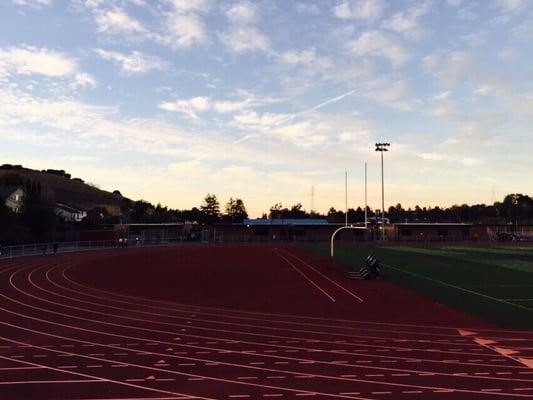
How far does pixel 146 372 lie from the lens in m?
10.3

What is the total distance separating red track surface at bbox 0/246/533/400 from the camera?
9305mm

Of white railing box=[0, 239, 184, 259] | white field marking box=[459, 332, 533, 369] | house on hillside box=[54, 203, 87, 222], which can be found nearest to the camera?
white field marking box=[459, 332, 533, 369]

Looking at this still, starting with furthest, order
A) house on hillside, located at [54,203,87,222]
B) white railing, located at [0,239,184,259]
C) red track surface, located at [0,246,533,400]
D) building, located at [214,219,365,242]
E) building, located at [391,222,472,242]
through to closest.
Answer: building, located at [391,222,472,242], house on hillside, located at [54,203,87,222], building, located at [214,219,365,242], white railing, located at [0,239,184,259], red track surface, located at [0,246,533,400]

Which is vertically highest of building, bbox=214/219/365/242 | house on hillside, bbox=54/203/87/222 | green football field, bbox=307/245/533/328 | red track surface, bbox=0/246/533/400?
house on hillside, bbox=54/203/87/222

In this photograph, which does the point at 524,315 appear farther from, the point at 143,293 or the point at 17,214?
the point at 17,214

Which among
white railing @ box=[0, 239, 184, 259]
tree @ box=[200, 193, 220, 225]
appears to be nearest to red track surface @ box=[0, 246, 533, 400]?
white railing @ box=[0, 239, 184, 259]

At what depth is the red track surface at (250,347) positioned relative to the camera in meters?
9.30

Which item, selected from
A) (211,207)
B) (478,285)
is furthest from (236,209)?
(478,285)

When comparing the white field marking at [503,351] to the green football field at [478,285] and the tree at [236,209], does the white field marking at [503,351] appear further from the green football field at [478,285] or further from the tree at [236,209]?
the tree at [236,209]

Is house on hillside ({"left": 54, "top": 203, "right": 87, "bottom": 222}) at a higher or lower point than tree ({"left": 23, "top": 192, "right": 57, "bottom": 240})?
higher

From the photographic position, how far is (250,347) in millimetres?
12391

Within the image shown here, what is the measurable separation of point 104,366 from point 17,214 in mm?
64775

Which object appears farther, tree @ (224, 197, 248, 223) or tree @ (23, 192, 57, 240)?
tree @ (224, 197, 248, 223)

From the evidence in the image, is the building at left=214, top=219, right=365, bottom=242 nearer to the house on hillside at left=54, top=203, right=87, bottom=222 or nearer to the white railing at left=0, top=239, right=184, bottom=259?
the white railing at left=0, top=239, right=184, bottom=259
